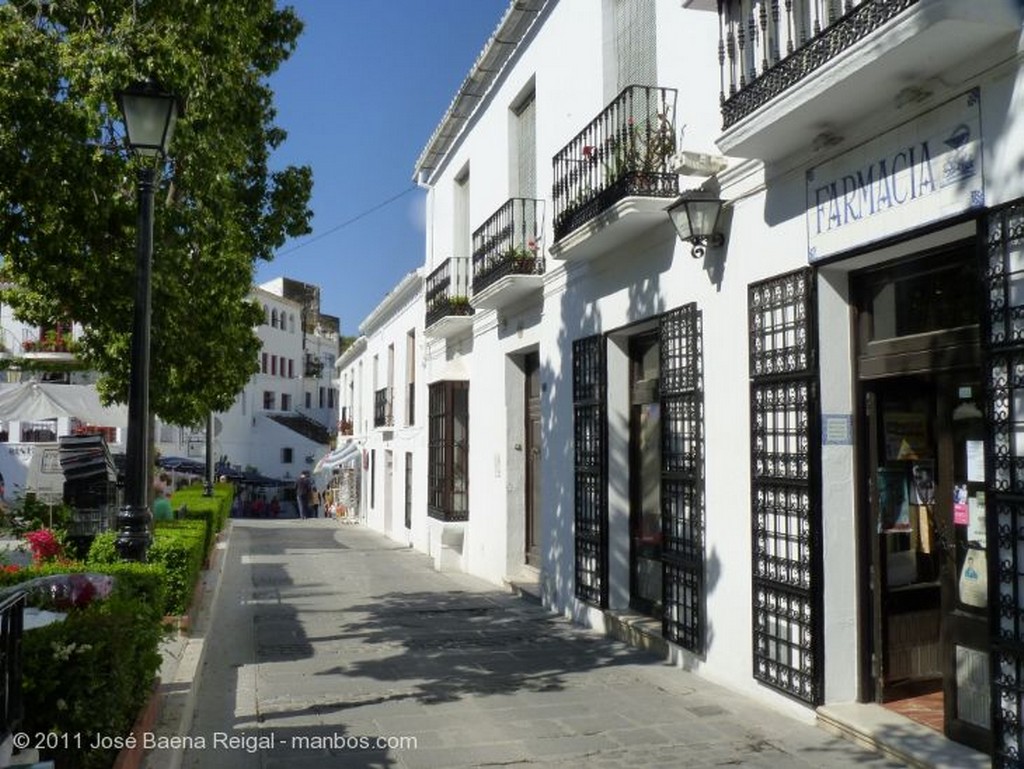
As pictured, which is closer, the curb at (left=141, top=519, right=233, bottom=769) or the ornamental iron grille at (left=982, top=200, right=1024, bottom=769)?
the ornamental iron grille at (left=982, top=200, right=1024, bottom=769)

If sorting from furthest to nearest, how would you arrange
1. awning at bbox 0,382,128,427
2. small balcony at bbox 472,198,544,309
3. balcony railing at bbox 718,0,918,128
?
1. awning at bbox 0,382,128,427
2. small balcony at bbox 472,198,544,309
3. balcony railing at bbox 718,0,918,128

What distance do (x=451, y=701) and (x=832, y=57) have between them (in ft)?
15.9

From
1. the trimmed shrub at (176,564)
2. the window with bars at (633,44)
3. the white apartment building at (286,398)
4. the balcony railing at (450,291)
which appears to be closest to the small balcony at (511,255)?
the balcony railing at (450,291)

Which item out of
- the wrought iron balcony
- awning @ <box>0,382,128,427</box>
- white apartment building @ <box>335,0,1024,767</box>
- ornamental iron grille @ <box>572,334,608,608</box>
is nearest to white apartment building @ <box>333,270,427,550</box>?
the wrought iron balcony

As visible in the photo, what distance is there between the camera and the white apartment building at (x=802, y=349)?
453cm

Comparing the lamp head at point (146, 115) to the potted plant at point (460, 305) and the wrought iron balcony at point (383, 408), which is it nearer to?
the potted plant at point (460, 305)

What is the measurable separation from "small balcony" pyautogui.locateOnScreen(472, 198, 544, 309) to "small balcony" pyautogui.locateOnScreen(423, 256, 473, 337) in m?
1.59

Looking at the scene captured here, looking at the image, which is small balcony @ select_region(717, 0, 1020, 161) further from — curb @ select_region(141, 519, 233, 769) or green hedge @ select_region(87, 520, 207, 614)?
green hedge @ select_region(87, 520, 207, 614)

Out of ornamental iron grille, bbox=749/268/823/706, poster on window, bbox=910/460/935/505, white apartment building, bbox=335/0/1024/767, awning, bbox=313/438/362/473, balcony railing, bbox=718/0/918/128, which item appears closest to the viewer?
white apartment building, bbox=335/0/1024/767

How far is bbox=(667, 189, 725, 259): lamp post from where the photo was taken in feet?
22.6

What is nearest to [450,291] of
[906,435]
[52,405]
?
[52,405]

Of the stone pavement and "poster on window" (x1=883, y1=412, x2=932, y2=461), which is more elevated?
"poster on window" (x1=883, y1=412, x2=932, y2=461)

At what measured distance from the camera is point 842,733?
5465mm

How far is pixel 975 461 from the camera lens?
4980 millimetres
